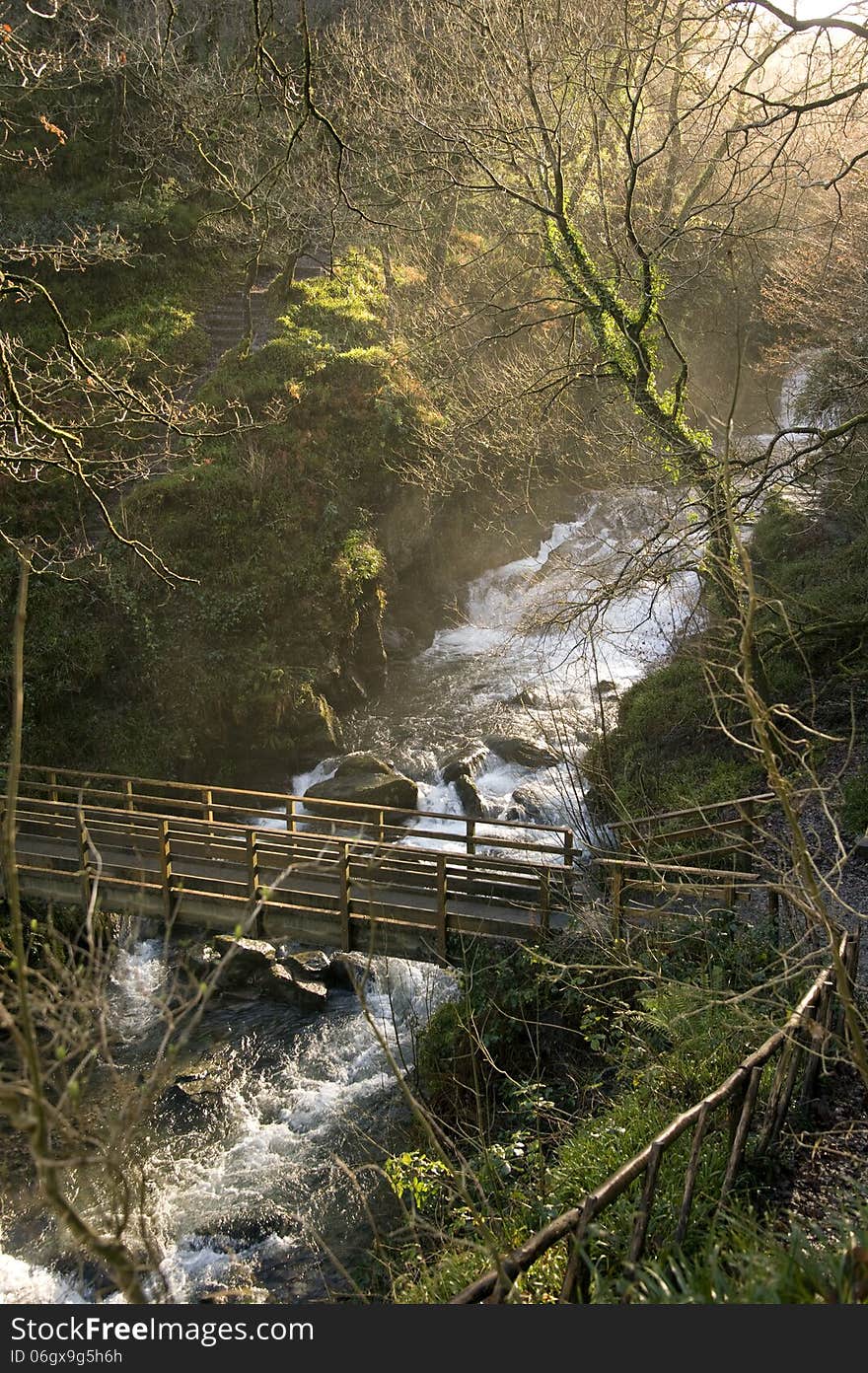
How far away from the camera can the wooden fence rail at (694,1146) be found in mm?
3316

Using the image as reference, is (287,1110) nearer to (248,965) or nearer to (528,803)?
(248,965)

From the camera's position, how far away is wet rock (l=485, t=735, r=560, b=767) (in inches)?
582

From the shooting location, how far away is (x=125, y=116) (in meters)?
23.5

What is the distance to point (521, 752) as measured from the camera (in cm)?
1494

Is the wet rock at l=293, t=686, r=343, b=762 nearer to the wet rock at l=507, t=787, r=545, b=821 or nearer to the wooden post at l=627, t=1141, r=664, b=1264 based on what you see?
the wet rock at l=507, t=787, r=545, b=821

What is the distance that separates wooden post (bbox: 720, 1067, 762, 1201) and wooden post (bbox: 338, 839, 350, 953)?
5.15 m

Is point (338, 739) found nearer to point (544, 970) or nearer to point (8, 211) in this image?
point (544, 970)

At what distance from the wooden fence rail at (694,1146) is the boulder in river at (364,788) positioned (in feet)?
27.8

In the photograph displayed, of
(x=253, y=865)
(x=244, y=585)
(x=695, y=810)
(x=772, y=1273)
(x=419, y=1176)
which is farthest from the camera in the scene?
(x=244, y=585)

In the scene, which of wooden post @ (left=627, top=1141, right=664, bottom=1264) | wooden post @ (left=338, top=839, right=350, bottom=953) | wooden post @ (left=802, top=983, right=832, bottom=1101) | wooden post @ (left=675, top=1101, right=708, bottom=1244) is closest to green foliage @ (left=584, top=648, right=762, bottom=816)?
wooden post @ (left=338, top=839, right=350, bottom=953)

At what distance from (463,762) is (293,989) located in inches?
192

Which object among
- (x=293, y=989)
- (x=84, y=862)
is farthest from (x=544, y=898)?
(x=84, y=862)

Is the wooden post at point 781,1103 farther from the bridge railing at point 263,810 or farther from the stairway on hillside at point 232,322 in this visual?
the stairway on hillside at point 232,322

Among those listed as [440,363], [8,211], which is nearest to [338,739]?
[440,363]
